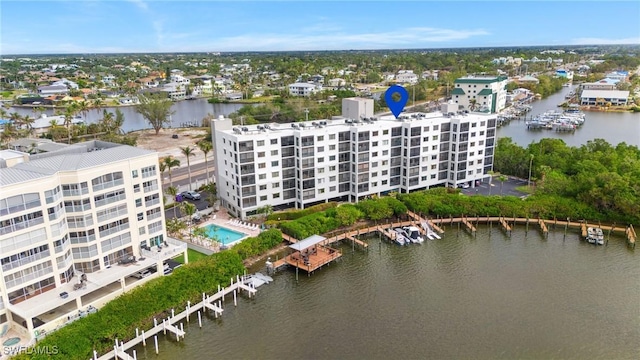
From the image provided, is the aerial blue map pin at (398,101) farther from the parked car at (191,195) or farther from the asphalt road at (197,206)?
the parked car at (191,195)

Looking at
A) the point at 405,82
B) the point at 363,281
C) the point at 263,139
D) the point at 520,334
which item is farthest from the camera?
the point at 405,82

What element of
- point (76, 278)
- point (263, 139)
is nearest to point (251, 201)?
point (263, 139)

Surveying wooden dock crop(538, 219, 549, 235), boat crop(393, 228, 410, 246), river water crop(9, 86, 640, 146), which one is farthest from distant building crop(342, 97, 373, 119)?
river water crop(9, 86, 640, 146)

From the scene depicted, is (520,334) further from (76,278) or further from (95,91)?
(95,91)

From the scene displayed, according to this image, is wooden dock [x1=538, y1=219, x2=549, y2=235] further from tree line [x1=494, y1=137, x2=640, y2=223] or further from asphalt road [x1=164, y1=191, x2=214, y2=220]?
asphalt road [x1=164, y1=191, x2=214, y2=220]

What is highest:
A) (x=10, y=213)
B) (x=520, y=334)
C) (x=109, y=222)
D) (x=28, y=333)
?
(x=10, y=213)

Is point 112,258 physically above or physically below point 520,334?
above

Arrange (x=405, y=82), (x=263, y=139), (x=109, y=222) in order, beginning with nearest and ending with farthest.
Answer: (x=109, y=222) < (x=263, y=139) < (x=405, y=82)

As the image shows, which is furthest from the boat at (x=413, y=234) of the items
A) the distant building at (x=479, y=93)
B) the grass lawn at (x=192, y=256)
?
the distant building at (x=479, y=93)
